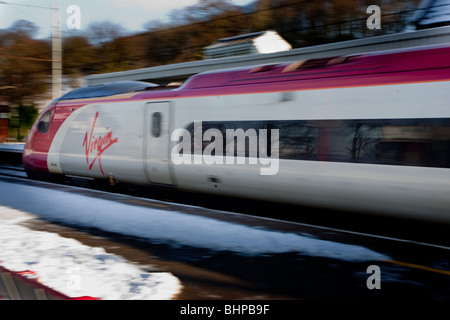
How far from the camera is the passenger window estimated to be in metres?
8.54

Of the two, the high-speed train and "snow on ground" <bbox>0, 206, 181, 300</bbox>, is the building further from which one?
"snow on ground" <bbox>0, 206, 181, 300</bbox>

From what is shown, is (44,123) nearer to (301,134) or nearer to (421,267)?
(301,134)

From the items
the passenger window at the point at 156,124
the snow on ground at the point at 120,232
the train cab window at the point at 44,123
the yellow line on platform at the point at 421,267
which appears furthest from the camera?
the train cab window at the point at 44,123

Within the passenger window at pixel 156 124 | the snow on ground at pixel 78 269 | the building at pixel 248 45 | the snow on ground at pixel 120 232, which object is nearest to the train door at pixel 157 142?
the passenger window at pixel 156 124

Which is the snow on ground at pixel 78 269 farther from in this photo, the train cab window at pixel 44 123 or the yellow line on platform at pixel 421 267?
the train cab window at pixel 44 123

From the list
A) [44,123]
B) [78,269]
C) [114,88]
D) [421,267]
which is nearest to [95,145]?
[114,88]

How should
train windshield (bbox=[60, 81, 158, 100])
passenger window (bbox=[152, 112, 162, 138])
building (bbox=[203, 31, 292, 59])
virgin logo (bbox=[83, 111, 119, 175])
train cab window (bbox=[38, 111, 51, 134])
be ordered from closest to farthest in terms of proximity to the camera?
passenger window (bbox=[152, 112, 162, 138])
virgin logo (bbox=[83, 111, 119, 175])
train windshield (bbox=[60, 81, 158, 100])
train cab window (bbox=[38, 111, 51, 134])
building (bbox=[203, 31, 292, 59])

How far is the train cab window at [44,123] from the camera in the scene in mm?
11088

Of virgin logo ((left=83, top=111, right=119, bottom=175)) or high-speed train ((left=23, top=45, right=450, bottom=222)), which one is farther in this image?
virgin logo ((left=83, top=111, right=119, bottom=175))

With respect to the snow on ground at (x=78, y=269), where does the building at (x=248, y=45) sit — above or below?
above

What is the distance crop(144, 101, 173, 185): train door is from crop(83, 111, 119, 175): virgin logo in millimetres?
1051

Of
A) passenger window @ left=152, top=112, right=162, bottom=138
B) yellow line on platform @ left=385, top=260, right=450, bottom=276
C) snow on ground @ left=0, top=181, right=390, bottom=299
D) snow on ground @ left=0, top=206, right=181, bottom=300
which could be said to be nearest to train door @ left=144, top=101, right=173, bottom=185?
passenger window @ left=152, top=112, right=162, bottom=138

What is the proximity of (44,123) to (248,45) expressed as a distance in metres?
10.2

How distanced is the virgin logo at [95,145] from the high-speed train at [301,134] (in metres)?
0.04
